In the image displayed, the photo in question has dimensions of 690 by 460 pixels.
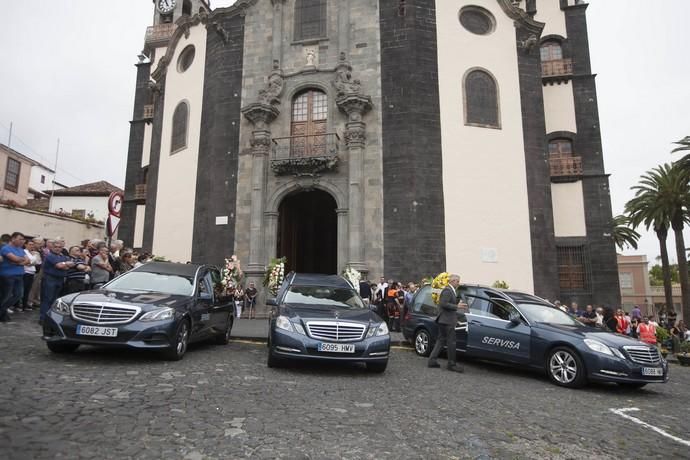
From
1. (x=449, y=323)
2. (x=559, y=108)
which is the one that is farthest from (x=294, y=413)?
(x=559, y=108)

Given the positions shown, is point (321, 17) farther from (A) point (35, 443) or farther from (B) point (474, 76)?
(A) point (35, 443)

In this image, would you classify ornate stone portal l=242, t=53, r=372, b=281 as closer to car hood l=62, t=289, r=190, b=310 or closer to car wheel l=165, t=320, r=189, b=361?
car wheel l=165, t=320, r=189, b=361

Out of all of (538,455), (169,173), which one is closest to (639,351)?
(538,455)

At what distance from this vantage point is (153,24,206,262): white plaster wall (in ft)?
77.0

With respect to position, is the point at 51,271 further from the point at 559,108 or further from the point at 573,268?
the point at 559,108

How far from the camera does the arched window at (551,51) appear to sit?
26.2m

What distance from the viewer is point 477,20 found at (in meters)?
22.7

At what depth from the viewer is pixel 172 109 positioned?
2588 centimetres

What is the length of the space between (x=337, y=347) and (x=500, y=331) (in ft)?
11.9

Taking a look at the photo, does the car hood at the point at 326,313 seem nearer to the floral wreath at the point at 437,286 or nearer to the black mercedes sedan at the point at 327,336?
the black mercedes sedan at the point at 327,336

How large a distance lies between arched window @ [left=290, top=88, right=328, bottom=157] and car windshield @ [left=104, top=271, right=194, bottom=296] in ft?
40.7

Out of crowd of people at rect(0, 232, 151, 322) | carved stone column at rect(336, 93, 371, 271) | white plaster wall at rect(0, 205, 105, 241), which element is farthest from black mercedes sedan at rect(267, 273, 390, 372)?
white plaster wall at rect(0, 205, 105, 241)

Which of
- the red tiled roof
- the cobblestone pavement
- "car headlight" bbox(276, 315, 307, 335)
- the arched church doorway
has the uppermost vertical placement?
the red tiled roof

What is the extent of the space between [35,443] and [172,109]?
24.2 meters
